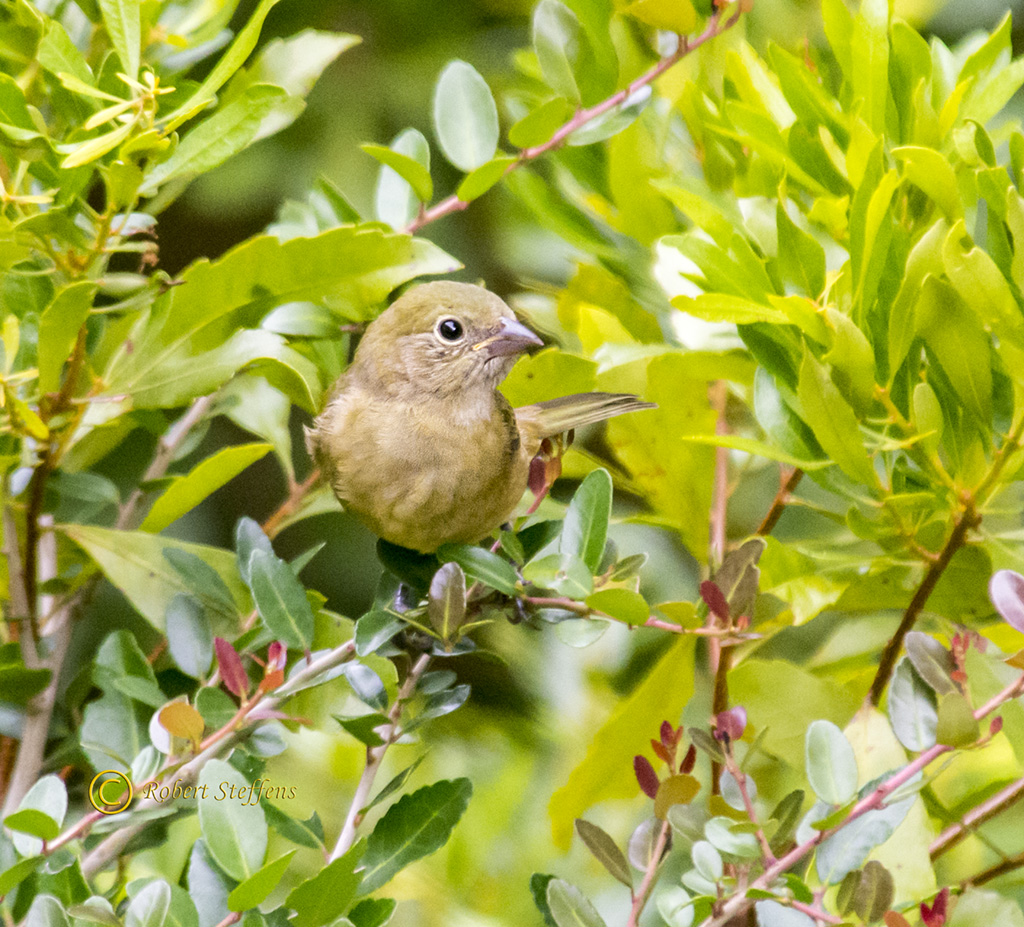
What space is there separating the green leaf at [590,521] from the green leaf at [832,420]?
7.4 inches

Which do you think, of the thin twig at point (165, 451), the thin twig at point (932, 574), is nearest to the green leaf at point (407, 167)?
the thin twig at point (165, 451)

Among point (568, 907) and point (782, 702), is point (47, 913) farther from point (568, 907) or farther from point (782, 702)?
→ point (782, 702)

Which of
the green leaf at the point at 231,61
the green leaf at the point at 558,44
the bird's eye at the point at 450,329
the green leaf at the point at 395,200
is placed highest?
the green leaf at the point at 231,61

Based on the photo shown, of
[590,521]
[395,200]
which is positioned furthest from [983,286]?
[395,200]

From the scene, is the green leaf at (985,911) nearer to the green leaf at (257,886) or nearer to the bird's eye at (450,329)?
the green leaf at (257,886)

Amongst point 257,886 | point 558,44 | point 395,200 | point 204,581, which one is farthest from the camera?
point 395,200

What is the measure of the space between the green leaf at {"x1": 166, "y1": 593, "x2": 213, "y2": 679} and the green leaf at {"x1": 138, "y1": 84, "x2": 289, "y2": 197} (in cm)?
39

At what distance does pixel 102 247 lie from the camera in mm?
985

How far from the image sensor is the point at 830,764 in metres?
0.84

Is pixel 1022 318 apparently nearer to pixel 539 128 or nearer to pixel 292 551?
pixel 539 128

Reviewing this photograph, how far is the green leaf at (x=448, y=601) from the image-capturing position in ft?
3.25

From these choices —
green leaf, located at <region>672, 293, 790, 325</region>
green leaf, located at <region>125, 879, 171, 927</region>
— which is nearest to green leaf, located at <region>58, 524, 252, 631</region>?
green leaf, located at <region>125, 879, 171, 927</region>

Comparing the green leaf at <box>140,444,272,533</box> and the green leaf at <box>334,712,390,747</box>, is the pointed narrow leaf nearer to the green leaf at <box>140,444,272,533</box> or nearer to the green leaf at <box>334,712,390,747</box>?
the green leaf at <box>334,712,390,747</box>

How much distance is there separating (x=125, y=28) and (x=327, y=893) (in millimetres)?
761
